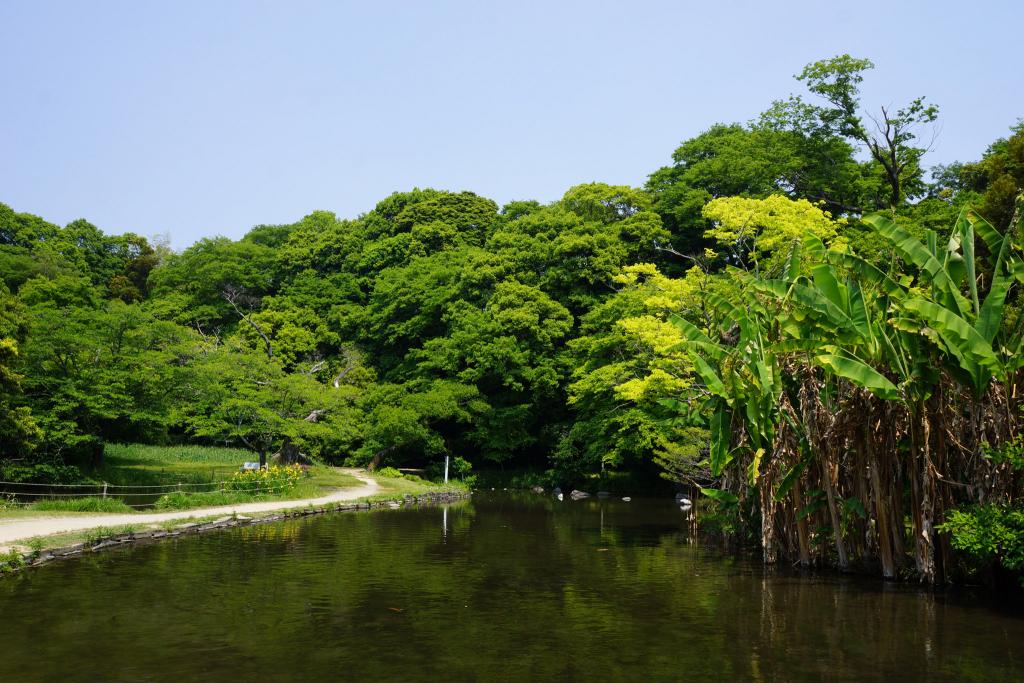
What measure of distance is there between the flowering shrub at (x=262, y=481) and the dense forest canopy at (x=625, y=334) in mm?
3233

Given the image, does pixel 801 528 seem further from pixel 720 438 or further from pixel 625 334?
pixel 625 334

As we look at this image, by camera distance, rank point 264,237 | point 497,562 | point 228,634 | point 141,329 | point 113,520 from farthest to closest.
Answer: point 264,237
point 141,329
point 113,520
point 497,562
point 228,634

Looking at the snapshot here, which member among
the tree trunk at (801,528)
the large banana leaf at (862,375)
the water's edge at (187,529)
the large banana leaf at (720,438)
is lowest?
the water's edge at (187,529)

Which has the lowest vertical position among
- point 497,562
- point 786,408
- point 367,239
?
point 497,562

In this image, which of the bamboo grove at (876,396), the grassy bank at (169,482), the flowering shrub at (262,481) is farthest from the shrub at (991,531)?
the flowering shrub at (262,481)

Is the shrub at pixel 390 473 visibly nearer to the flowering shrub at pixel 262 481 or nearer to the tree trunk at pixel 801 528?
the flowering shrub at pixel 262 481

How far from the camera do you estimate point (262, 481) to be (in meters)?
30.0

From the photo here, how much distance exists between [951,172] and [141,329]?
4905cm

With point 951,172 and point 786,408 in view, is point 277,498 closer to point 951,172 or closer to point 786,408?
point 786,408

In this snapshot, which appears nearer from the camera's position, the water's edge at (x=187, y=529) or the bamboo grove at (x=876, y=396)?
the bamboo grove at (x=876, y=396)

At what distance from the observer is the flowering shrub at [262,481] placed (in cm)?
2922

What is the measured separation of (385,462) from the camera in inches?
1784

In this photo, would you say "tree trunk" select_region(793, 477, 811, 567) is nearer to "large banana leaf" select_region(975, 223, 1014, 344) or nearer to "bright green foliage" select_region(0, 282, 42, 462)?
"large banana leaf" select_region(975, 223, 1014, 344)

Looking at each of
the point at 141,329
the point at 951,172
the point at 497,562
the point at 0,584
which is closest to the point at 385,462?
the point at 141,329
